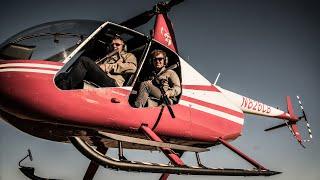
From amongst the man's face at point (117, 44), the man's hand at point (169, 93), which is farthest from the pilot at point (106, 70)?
the man's hand at point (169, 93)

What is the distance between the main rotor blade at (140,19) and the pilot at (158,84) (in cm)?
117

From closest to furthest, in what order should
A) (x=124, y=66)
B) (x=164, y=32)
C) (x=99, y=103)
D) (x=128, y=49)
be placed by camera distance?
(x=99, y=103) < (x=124, y=66) < (x=128, y=49) < (x=164, y=32)

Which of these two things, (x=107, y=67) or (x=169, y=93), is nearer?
(x=107, y=67)

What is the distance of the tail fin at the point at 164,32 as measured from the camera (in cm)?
688

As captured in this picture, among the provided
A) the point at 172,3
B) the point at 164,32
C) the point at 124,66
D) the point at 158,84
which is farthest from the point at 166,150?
the point at 172,3

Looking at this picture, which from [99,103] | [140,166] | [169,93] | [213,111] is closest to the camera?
[140,166]

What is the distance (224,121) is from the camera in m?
7.55

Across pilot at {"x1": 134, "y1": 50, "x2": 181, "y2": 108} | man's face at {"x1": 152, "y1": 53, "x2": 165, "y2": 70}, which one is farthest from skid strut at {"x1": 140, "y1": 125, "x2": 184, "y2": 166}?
man's face at {"x1": 152, "y1": 53, "x2": 165, "y2": 70}

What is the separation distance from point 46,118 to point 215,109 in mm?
3832

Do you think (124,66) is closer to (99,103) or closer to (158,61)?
(158,61)

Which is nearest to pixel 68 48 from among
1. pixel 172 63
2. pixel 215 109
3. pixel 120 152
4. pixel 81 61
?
pixel 81 61

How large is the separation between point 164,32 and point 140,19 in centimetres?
60

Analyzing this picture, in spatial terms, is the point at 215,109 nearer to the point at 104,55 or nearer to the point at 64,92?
the point at 104,55

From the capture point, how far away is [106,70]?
5875 mm
